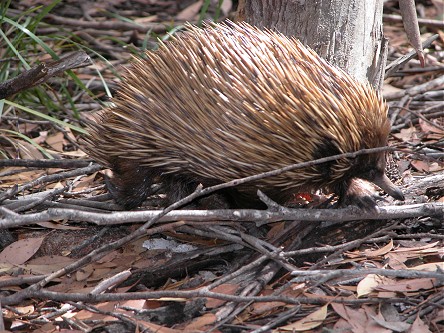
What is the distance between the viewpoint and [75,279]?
334cm

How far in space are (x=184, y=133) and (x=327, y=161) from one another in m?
0.63

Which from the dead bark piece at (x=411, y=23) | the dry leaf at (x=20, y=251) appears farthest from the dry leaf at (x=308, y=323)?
the dead bark piece at (x=411, y=23)

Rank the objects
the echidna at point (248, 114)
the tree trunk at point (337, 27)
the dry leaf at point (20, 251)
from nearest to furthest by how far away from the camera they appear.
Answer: the echidna at point (248, 114) < the dry leaf at point (20, 251) < the tree trunk at point (337, 27)

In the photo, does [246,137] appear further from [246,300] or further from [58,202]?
[58,202]

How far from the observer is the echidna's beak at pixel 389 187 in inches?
127

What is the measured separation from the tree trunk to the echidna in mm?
371

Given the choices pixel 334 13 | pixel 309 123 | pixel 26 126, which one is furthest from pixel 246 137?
pixel 26 126

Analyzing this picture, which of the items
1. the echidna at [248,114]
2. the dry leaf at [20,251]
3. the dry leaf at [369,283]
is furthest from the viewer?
Answer: the dry leaf at [20,251]

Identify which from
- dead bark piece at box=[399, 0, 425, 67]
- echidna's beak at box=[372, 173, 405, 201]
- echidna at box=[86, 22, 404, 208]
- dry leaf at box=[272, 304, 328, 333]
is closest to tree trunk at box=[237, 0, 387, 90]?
dead bark piece at box=[399, 0, 425, 67]

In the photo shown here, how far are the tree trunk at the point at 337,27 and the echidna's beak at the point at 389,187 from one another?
2.38 feet

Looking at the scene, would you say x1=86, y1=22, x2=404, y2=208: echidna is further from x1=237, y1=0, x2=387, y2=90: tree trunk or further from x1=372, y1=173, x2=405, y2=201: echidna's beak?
x1=237, y1=0, x2=387, y2=90: tree trunk

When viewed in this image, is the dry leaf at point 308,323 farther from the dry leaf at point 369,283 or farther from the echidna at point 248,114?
the echidna at point 248,114

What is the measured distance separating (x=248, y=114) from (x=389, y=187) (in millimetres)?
695

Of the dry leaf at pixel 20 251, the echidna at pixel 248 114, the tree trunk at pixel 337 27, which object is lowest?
the dry leaf at pixel 20 251
